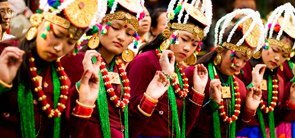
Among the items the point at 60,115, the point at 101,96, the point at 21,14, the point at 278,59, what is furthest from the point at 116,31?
the point at 278,59

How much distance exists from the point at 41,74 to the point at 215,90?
1705 mm

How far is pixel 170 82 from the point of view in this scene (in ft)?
20.0

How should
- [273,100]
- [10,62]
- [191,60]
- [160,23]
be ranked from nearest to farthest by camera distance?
1. [10,62]
2. [191,60]
3. [273,100]
4. [160,23]

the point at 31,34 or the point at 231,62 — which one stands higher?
the point at 31,34

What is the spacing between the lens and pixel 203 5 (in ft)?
21.5

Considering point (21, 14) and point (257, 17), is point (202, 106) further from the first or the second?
point (21, 14)

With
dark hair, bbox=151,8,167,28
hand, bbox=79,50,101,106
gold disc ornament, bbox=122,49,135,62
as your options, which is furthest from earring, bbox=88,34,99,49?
dark hair, bbox=151,8,167,28

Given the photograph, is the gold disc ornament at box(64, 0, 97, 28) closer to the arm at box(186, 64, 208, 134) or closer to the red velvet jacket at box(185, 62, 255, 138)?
the arm at box(186, 64, 208, 134)

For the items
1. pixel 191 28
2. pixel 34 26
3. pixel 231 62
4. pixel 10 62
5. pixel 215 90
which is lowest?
pixel 215 90

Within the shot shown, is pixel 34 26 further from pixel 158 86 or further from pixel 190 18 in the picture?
pixel 190 18

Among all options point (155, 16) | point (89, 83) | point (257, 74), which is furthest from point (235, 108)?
point (89, 83)

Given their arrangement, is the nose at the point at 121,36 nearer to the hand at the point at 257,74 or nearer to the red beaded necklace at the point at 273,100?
the hand at the point at 257,74

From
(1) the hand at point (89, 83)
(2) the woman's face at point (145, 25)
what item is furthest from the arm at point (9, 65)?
(2) the woman's face at point (145, 25)

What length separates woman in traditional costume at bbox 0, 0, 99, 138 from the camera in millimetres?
4914
